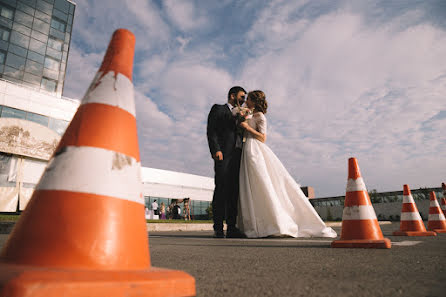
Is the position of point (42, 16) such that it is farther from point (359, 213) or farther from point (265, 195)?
point (359, 213)

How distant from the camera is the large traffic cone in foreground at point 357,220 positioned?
9.21 ft

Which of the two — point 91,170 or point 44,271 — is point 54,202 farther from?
point 44,271

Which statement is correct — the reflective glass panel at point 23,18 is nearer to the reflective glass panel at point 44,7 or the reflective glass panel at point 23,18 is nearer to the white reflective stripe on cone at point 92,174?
the reflective glass panel at point 44,7

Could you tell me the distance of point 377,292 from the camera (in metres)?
1.14

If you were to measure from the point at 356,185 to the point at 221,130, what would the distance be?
99.9 inches

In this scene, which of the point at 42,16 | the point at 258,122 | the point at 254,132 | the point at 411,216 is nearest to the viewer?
the point at 254,132

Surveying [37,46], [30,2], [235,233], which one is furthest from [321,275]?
[30,2]

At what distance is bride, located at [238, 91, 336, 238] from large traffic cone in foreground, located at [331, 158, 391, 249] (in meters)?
1.35

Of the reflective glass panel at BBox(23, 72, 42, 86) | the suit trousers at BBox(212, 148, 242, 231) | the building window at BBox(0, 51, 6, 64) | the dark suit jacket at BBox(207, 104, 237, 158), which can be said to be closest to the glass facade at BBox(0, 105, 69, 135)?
the reflective glass panel at BBox(23, 72, 42, 86)

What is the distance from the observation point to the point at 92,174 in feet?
3.74

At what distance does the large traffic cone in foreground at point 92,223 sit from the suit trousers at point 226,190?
11.8ft

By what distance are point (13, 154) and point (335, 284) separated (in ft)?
73.9

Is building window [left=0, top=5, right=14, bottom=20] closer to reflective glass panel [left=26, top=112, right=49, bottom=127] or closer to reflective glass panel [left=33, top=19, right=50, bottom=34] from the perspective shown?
reflective glass panel [left=33, top=19, right=50, bottom=34]

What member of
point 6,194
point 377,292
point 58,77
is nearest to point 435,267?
point 377,292
